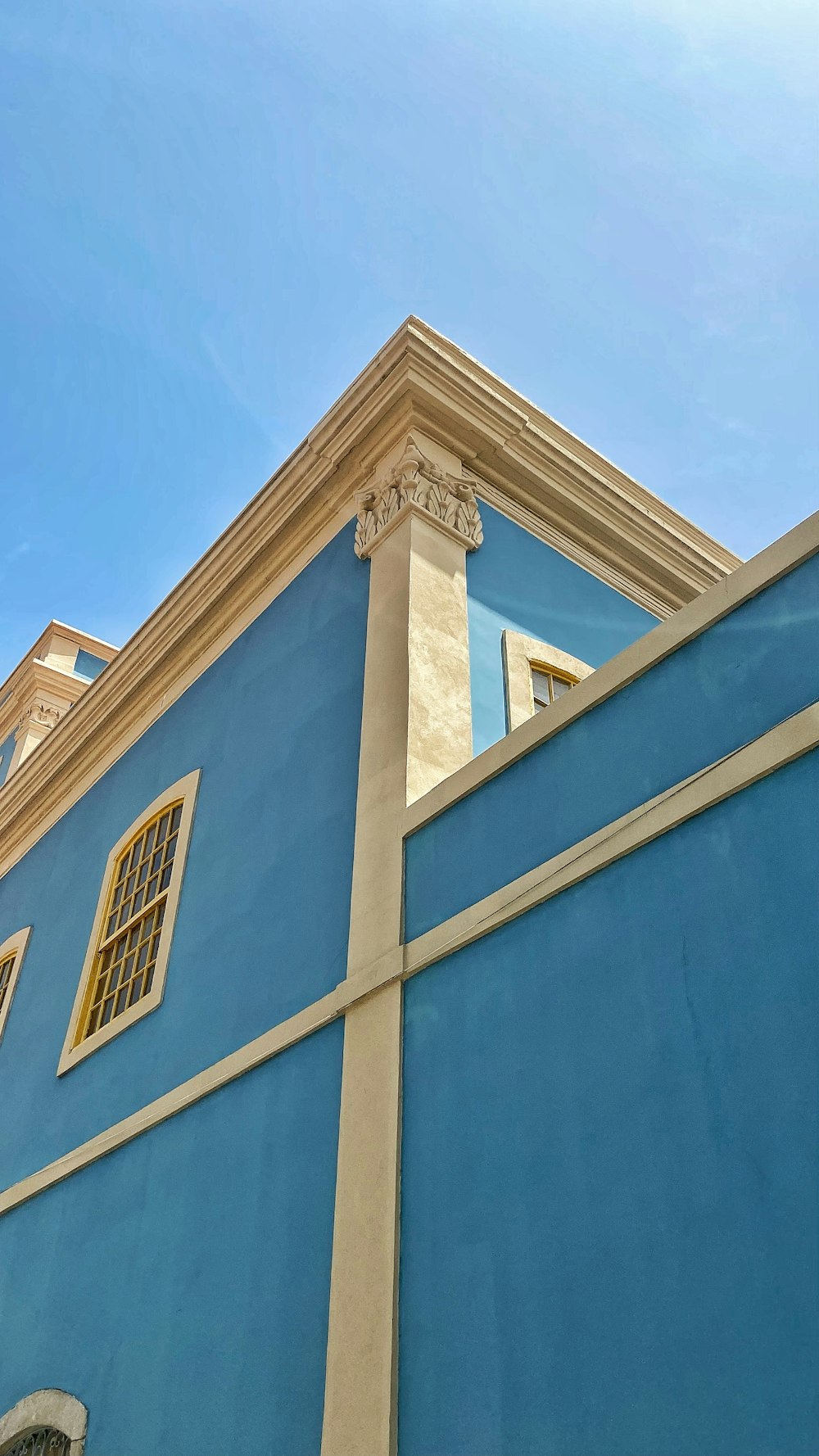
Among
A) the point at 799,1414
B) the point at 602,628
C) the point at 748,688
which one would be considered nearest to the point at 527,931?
the point at 748,688

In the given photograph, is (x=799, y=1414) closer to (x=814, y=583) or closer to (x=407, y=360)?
(x=814, y=583)

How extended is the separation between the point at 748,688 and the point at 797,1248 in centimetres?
206

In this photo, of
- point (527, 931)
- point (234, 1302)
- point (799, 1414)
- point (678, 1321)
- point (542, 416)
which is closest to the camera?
point (799, 1414)

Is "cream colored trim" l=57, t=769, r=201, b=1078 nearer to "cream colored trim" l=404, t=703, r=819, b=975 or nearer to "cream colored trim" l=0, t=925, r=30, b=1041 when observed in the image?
"cream colored trim" l=0, t=925, r=30, b=1041

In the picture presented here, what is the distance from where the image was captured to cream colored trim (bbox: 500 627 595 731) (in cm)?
749

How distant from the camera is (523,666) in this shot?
777cm

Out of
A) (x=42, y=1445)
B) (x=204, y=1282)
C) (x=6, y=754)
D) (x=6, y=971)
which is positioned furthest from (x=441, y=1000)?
(x=6, y=754)

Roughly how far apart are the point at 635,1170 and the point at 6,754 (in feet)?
51.0

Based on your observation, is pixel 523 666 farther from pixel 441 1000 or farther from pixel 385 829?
pixel 441 1000

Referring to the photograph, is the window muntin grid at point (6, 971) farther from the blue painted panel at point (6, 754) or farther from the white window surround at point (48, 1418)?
the blue painted panel at point (6, 754)

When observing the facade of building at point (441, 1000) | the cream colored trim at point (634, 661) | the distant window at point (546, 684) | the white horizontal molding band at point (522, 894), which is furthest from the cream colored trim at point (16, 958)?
the cream colored trim at point (634, 661)

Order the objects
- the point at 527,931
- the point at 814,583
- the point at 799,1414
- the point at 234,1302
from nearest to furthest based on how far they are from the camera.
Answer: the point at 799,1414
the point at 814,583
the point at 527,931
the point at 234,1302

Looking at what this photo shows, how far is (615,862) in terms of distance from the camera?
4.71 m

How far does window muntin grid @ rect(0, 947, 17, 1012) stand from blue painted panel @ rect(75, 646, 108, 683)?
7.52 m
